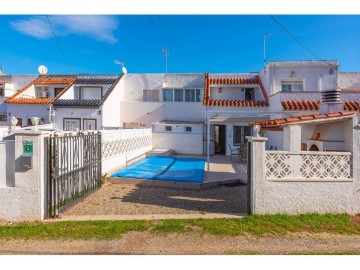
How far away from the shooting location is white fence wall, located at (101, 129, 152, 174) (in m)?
12.0

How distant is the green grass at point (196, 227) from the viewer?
6.05m

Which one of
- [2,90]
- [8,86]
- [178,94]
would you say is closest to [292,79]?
[178,94]

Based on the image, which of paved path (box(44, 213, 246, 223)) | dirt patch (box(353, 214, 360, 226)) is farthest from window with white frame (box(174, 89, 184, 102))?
dirt patch (box(353, 214, 360, 226))

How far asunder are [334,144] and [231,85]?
15.7m

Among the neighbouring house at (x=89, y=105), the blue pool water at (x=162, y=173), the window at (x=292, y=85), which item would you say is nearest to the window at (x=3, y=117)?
the neighbouring house at (x=89, y=105)

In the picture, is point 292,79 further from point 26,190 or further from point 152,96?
point 26,190

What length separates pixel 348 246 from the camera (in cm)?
552

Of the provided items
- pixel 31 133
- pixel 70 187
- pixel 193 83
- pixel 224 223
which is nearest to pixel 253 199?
pixel 224 223

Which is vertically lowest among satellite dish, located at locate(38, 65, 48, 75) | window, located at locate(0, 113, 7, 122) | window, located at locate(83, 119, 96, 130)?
window, located at locate(83, 119, 96, 130)

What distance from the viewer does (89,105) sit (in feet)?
72.8

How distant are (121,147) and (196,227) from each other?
871cm

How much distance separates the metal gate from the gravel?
0.38 m

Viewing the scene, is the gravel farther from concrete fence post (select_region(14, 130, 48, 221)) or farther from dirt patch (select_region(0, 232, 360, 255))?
dirt patch (select_region(0, 232, 360, 255))

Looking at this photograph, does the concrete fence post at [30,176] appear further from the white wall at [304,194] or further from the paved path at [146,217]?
the white wall at [304,194]
